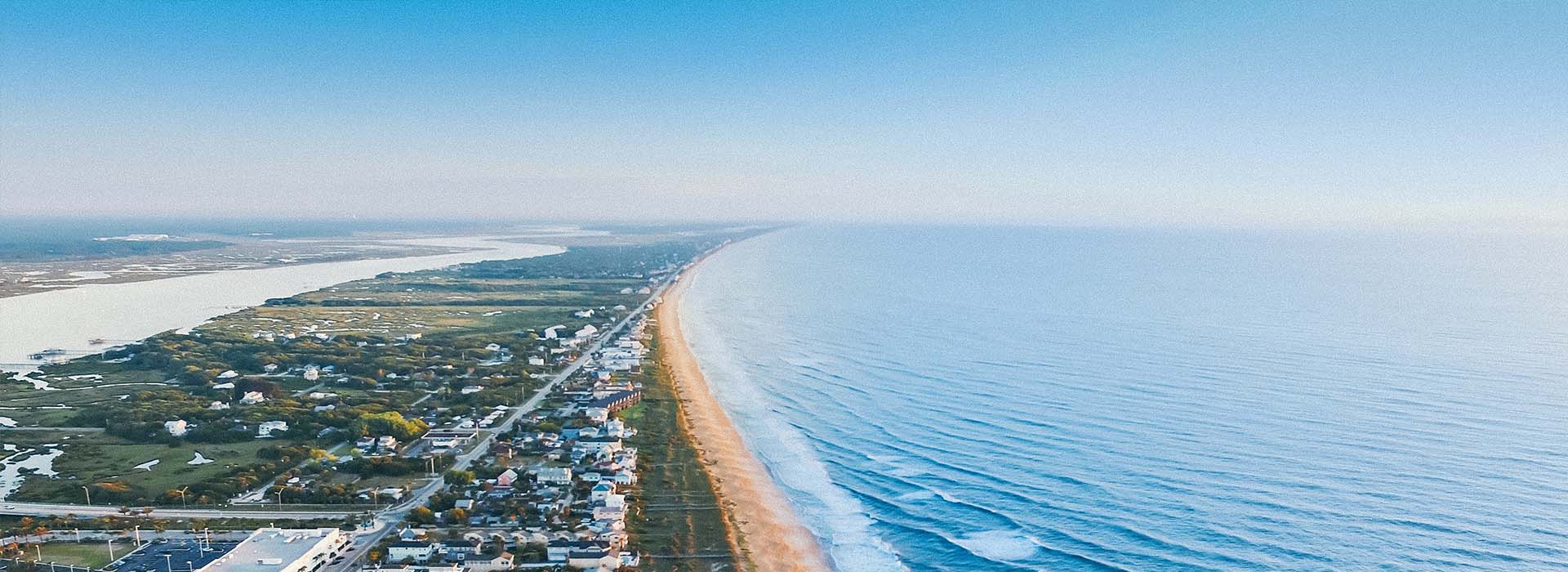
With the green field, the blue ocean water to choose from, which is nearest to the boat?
the blue ocean water

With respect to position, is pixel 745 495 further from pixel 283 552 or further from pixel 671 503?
pixel 283 552

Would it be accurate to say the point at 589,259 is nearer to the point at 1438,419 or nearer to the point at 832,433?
the point at 832,433

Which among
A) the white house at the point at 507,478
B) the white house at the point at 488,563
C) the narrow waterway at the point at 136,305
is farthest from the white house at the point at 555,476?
the narrow waterway at the point at 136,305

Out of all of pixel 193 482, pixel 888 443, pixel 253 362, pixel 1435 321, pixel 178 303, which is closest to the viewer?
pixel 193 482

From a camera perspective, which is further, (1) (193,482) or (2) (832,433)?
(2) (832,433)

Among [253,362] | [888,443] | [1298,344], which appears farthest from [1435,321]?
[253,362]

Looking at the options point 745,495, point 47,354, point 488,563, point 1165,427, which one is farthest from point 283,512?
point 47,354

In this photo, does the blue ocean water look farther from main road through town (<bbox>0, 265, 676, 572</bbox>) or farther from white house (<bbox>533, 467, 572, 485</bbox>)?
main road through town (<bbox>0, 265, 676, 572</bbox>)
